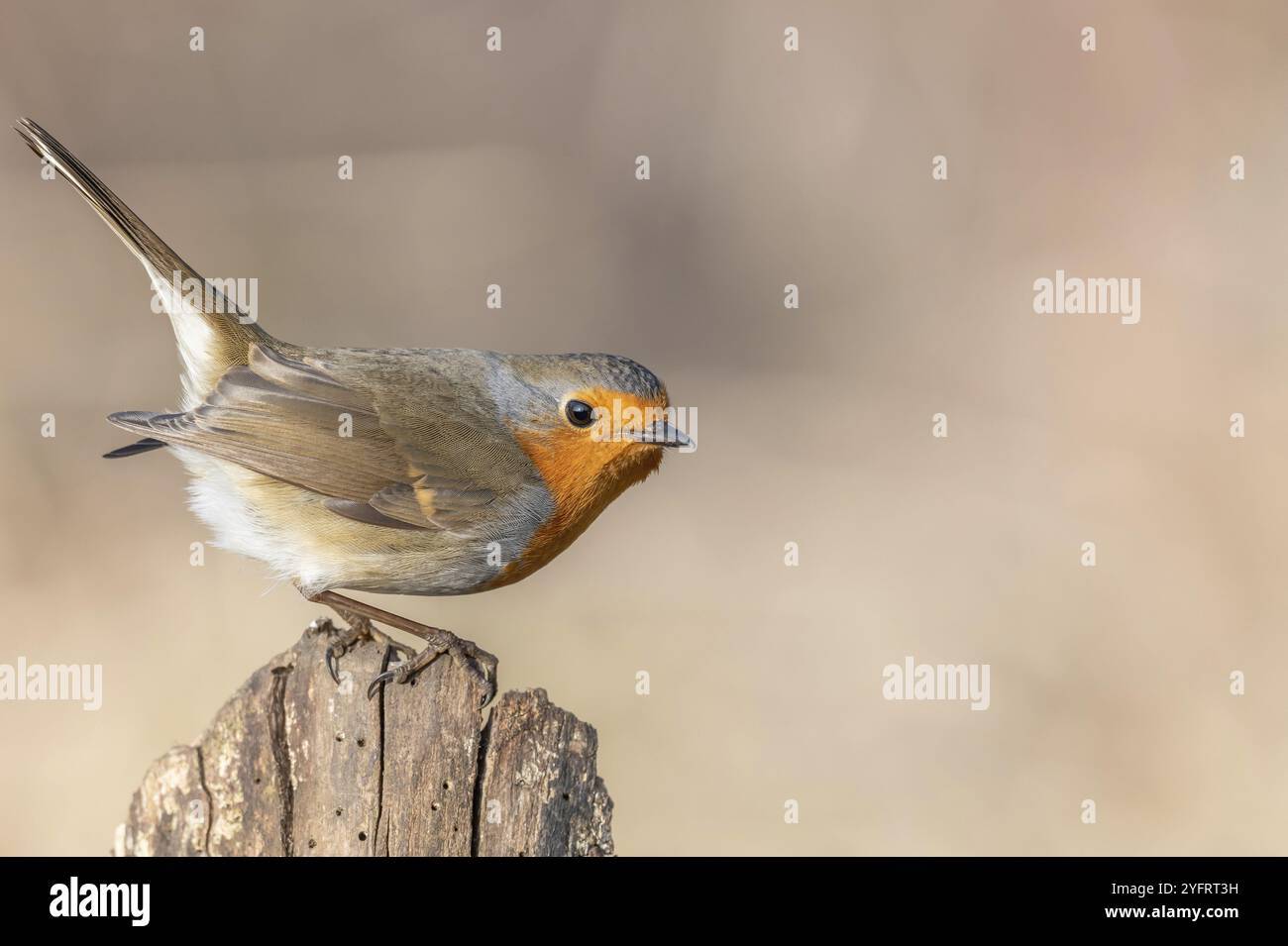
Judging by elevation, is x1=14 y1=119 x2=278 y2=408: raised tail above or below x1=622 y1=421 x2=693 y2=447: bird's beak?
above

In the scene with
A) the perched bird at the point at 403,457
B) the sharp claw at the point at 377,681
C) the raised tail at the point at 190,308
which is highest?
the raised tail at the point at 190,308

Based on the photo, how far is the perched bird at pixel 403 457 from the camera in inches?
179

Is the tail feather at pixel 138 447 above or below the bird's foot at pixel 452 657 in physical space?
above

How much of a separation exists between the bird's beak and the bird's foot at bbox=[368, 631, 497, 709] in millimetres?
949

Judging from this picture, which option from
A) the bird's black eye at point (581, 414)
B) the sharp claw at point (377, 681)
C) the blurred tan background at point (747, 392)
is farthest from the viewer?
the blurred tan background at point (747, 392)

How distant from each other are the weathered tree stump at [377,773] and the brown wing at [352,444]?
725 mm

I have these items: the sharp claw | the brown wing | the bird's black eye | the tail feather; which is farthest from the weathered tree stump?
the tail feather

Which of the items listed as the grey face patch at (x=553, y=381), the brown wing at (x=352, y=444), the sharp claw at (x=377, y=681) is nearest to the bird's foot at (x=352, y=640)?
the sharp claw at (x=377, y=681)

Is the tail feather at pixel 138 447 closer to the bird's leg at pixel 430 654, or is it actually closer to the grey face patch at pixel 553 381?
the bird's leg at pixel 430 654

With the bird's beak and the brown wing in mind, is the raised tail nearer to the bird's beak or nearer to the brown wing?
the brown wing

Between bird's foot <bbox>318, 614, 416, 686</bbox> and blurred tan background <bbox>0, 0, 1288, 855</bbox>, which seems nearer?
bird's foot <bbox>318, 614, 416, 686</bbox>

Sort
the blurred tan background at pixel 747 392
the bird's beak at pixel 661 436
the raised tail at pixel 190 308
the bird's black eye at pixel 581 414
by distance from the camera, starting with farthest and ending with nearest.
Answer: the blurred tan background at pixel 747 392 → the raised tail at pixel 190 308 → the bird's black eye at pixel 581 414 → the bird's beak at pixel 661 436

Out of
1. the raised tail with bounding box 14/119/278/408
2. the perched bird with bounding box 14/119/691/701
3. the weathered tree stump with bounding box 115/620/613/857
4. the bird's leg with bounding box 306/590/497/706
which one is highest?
the raised tail with bounding box 14/119/278/408

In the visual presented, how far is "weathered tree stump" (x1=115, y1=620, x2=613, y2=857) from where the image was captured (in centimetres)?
372
